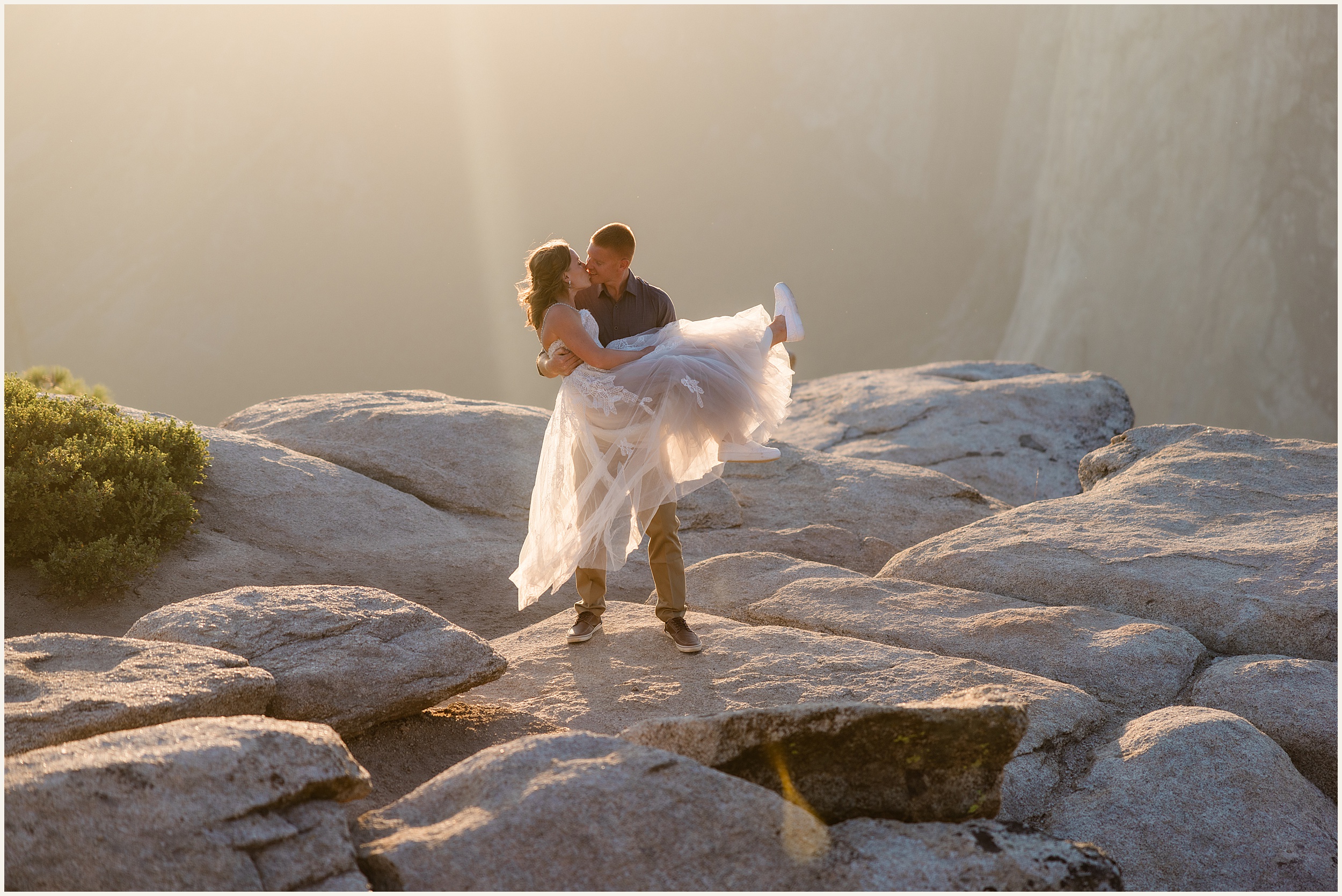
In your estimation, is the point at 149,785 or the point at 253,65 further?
the point at 253,65

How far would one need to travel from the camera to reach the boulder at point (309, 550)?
225 inches

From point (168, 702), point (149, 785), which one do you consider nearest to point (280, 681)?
point (168, 702)

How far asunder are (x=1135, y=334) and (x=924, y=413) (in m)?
14.3

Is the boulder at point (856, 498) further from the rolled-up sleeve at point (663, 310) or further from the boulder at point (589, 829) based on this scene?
the boulder at point (589, 829)

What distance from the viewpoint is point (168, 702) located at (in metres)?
3.33

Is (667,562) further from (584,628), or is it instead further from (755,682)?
(755,682)

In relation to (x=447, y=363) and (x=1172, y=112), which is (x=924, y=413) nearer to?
(x=1172, y=112)

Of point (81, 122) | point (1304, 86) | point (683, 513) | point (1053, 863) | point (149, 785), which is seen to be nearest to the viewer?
point (149, 785)

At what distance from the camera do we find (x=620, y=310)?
477cm

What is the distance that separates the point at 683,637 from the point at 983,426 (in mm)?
7315

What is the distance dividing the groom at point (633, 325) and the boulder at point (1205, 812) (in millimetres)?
1920

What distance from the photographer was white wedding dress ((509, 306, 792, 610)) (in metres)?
4.55

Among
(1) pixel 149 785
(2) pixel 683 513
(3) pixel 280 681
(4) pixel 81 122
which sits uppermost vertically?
(4) pixel 81 122

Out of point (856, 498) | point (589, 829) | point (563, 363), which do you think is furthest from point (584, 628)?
point (856, 498)
